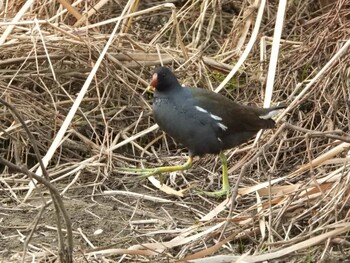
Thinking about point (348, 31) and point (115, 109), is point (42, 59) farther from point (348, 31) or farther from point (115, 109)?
point (348, 31)

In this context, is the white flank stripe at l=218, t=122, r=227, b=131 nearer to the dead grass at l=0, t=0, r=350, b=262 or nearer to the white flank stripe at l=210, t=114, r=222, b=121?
the white flank stripe at l=210, t=114, r=222, b=121

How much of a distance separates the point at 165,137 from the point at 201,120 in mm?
664

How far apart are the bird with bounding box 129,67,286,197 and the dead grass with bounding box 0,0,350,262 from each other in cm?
12

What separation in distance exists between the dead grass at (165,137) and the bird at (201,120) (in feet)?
0.41

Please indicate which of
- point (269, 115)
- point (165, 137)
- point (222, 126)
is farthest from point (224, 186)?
point (165, 137)

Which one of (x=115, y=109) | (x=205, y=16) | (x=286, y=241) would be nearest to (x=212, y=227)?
(x=286, y=241)

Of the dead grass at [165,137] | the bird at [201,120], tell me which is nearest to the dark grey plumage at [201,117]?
the bird at [201,120]

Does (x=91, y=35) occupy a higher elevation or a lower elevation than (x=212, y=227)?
higher

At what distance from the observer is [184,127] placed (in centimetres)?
420

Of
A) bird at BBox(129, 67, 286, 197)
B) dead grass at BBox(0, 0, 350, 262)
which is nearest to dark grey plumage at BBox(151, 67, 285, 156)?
bird at BBox(129, 67, 286, 197)

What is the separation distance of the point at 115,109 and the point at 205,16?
3.75 feet

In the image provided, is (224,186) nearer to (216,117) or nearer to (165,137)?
(216,117)

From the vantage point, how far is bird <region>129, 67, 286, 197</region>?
421 centimetres

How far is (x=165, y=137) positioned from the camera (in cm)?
487
